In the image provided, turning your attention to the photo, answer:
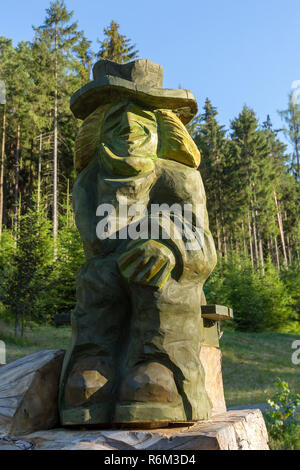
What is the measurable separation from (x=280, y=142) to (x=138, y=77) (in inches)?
1300

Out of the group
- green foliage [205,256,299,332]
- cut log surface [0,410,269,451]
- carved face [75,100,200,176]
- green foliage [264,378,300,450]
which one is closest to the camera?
cut log surface [0,410,269,451]

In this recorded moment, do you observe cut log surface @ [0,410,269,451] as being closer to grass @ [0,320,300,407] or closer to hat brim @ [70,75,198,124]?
hat brim @ [70,75,198,124]

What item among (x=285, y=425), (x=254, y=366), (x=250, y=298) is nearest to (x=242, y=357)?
(x=254, y=366)

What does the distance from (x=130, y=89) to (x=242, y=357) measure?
916 cm

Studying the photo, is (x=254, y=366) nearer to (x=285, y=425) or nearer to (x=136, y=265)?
(x=285, y=425)

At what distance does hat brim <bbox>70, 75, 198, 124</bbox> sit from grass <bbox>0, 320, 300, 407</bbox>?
17.6 ft

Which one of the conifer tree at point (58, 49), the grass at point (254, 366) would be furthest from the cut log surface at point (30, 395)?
the conifer tree at point (58, 49)

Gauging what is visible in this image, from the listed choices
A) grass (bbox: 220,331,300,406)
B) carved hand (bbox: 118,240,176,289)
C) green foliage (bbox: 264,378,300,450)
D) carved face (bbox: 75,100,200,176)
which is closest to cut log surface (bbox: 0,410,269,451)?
carved hand (bbox: 118,240,176,289)

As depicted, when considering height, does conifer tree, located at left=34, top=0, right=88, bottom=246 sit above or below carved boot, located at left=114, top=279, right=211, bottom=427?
above

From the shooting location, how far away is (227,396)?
24.8ft

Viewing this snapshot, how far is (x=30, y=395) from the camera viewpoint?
101 inches

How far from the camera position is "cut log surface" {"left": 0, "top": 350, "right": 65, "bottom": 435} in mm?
2469

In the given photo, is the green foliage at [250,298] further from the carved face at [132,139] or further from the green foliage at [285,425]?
the carved face at [132,139]
